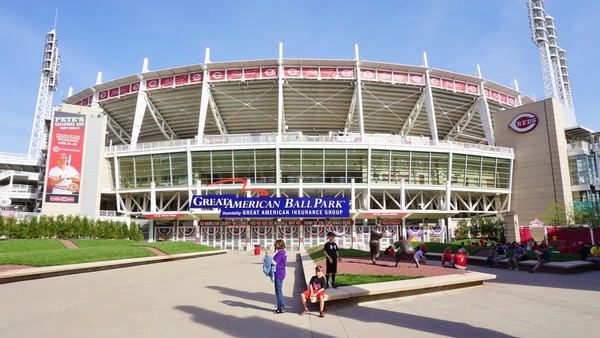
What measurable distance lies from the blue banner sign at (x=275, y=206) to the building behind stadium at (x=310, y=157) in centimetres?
53

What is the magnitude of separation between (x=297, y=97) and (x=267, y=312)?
135 ft

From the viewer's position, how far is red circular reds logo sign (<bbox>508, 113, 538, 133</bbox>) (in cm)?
4484

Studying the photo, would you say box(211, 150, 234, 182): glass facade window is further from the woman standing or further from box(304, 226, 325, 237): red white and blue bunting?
the woman standing

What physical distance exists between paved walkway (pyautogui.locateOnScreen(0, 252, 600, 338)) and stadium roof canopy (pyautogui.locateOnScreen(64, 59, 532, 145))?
32.5 meters

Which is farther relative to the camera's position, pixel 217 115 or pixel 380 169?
pixel 217 115

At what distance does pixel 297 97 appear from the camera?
47.1 meters

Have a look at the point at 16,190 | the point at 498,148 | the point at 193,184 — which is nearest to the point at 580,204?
the point at 498,148

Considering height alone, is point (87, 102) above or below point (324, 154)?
above

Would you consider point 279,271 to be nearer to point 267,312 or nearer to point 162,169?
point 267,312

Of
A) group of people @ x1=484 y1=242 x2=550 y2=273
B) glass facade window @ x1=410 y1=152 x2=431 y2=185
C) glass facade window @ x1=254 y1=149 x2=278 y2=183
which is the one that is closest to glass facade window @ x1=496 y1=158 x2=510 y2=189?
glass facade window @ x1=410 y1=152 x2=431 y2=185

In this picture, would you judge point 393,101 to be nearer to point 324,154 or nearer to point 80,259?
point 324,154

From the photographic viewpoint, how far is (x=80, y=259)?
1658 centimetres

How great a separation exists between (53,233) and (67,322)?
106ft

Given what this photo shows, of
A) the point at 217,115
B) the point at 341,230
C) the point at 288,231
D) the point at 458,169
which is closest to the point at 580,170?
the point at 458,169
